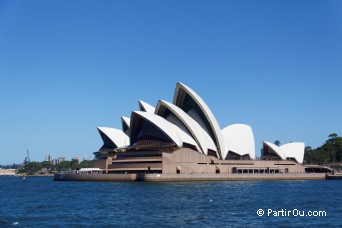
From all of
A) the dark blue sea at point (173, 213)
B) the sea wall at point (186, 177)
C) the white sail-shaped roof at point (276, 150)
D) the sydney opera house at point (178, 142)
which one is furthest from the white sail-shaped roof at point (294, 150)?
the dark blue sea at point (173, 213)

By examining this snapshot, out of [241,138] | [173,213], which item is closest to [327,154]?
[241,138]

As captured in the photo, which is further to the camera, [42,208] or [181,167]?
[181,167]

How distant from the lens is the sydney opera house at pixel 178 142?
7606 centimetres

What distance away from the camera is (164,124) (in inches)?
2985

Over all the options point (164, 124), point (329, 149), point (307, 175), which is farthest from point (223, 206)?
point (329, 149)

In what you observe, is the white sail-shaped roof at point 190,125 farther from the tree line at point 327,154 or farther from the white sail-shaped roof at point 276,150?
the tree line at point 327,154

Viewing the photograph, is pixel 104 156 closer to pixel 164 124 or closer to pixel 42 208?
pixel 164 124

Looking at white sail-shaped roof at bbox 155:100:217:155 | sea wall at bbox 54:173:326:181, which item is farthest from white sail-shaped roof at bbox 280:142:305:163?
white sail-shaped roof at bbox 155:100:217:155

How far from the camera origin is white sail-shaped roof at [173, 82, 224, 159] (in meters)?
79.0

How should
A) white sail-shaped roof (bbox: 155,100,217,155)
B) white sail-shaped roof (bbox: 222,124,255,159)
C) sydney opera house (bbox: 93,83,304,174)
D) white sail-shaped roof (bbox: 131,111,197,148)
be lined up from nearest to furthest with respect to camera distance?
white sail-shaped roof (bbox: 131,111,197,148), sydney opera house (bbox: 93,83,304,174), white sail-shaped roof (bbox: 155,100,217,155), white sail-shaped roof (bbox: 222,124,255,159)

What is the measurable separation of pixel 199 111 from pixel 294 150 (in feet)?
100

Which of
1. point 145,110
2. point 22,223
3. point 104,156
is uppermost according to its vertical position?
point 145,110

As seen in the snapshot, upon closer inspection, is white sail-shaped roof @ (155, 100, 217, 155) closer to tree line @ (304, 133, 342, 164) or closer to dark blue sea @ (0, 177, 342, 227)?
dark blue sea @ (0, 177, 342, 227)

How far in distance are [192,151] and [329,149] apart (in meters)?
75.1
